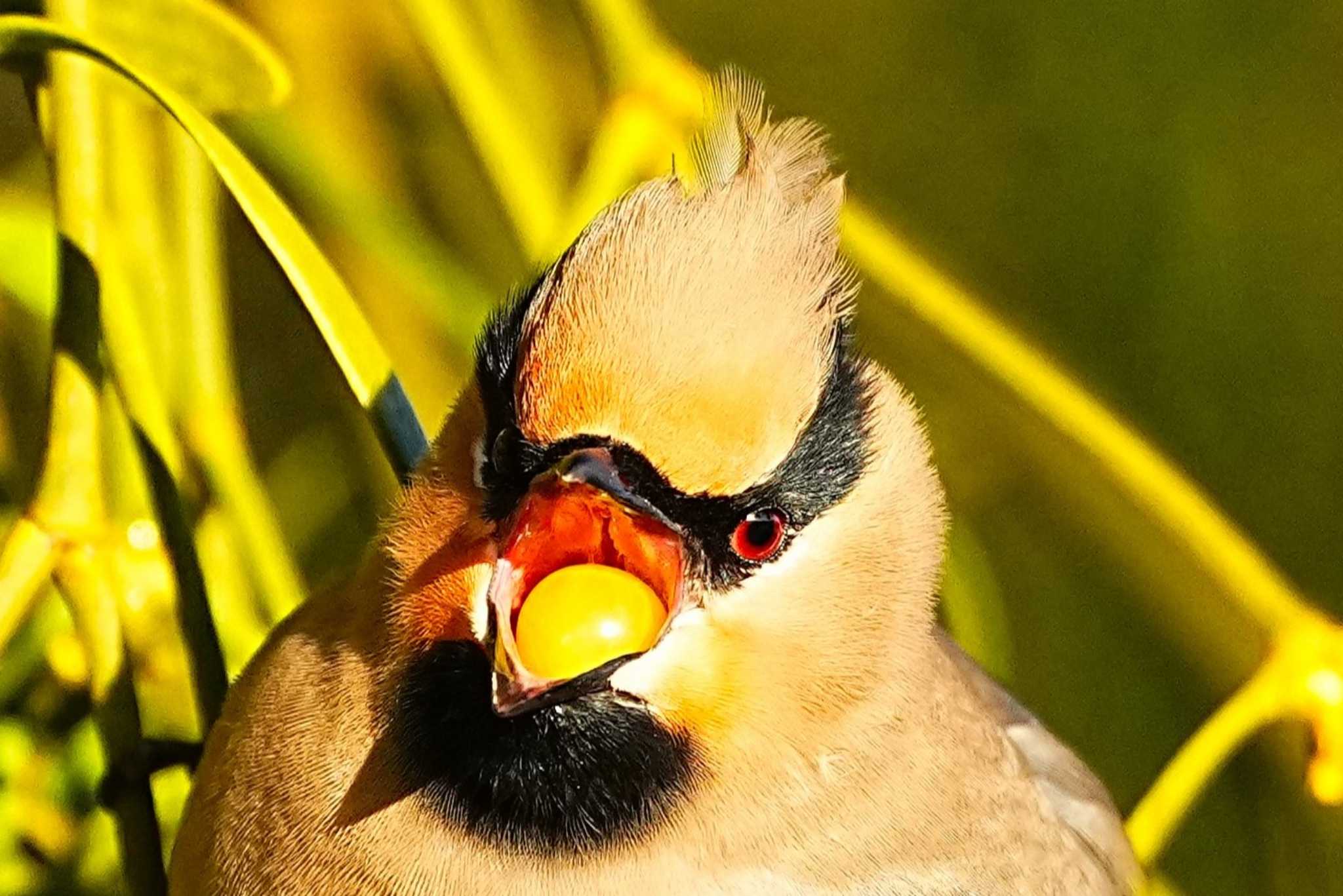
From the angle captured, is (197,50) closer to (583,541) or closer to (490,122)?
(490,122)

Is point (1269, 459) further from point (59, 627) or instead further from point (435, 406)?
point (59, 627)

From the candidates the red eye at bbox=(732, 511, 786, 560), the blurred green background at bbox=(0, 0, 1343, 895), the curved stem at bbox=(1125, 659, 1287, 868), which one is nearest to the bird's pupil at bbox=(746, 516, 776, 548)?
the red eye at bbox=(732, 511, 786, 560)

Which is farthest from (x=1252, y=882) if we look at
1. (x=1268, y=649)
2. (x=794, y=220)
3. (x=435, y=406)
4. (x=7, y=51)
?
(x=7, y=51)

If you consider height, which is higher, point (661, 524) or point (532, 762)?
point (661, 524)

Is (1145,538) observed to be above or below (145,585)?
above

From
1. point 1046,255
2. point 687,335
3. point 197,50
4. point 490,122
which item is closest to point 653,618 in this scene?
point 687,335

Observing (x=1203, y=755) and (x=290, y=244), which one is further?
(x=1203, y=755)
